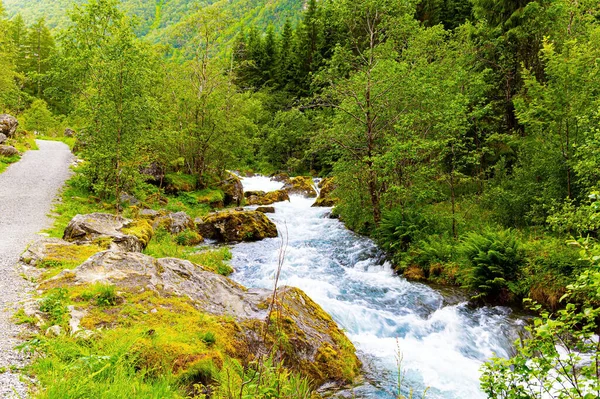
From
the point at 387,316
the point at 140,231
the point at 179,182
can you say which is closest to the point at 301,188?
the point at 179,182

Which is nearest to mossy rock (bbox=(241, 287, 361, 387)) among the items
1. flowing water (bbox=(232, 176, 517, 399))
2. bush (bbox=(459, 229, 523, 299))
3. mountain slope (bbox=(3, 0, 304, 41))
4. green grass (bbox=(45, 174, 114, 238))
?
flowing water (bbox=(232, 176, 517, 399))

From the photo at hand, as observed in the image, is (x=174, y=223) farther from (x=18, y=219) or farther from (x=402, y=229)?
(x=402, y=229)

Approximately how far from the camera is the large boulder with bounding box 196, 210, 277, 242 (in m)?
17.1

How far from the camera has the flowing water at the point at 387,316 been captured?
6.57m

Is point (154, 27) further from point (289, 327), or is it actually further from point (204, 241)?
point (289, 327)

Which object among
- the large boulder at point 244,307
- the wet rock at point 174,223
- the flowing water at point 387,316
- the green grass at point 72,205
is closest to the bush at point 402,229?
the flowing water at point 387,316

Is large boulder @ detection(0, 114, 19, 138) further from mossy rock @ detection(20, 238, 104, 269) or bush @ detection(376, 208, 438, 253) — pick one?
bush @ detection(376, 208, 438, 253)

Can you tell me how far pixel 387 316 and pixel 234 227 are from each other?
9925mm

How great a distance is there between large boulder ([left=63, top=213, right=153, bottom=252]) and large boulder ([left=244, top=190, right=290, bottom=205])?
14.8 m

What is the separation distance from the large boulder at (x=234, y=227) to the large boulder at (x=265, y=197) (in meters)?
8.71

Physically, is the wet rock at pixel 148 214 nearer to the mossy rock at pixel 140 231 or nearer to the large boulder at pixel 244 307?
the mossy rock at pixel 140 231

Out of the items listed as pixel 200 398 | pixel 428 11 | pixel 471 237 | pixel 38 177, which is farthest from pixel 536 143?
pixel 428 11

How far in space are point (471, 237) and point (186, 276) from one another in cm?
886

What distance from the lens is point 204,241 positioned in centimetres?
1661
